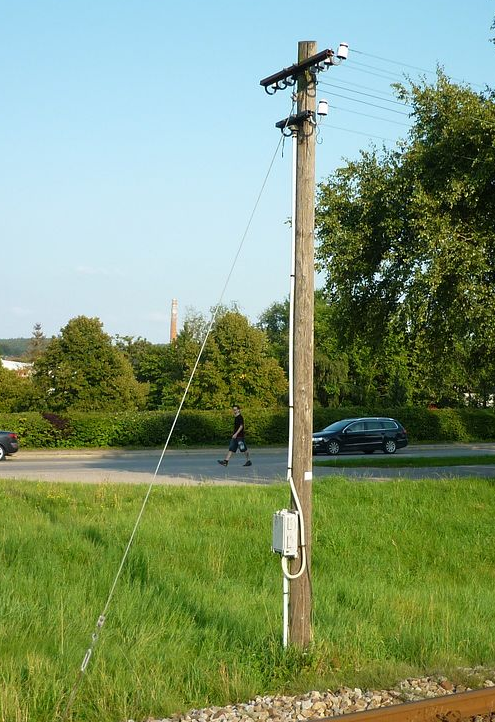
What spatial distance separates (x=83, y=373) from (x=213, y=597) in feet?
112

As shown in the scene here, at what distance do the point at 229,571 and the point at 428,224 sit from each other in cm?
974

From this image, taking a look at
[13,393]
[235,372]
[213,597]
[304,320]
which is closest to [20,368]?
[13,393]

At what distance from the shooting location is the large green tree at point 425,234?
59.5ft

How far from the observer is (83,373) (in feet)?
140

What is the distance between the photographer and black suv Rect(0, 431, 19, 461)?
3081cm

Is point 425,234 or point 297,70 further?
point 425,234

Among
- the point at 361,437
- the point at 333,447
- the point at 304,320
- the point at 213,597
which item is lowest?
the point at 213,597

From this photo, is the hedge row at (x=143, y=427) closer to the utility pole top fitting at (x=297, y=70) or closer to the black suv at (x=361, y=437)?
the black suv at (x=361, y=437)

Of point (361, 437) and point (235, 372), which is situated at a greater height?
point (235, 372)

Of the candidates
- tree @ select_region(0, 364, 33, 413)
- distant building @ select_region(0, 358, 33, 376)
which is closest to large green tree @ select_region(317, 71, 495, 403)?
tree @ select_region(0, 364, 33, 413)

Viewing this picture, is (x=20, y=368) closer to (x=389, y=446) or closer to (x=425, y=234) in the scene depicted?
(x=389, y=446)

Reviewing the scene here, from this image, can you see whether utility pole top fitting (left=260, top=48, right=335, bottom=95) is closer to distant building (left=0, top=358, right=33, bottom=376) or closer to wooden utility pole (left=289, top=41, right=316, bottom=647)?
wooden utility pole (left=289, top=41, right=316, bottom=647)

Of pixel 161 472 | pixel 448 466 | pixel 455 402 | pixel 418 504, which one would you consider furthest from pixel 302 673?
pixel 455 402

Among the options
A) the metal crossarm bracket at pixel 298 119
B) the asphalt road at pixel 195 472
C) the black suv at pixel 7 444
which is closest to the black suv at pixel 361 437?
the asphalt road at pixel 195 472
